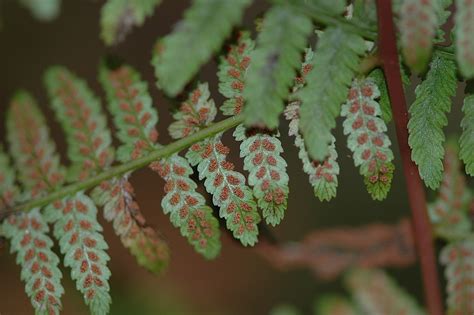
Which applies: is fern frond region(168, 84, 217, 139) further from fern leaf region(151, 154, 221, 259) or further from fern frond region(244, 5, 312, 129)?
fern frond region(244, 5, 312, 129)

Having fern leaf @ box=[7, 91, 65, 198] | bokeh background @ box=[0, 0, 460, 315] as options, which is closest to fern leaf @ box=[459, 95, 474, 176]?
fern leaf @ box=[7, 91, 65, 198]

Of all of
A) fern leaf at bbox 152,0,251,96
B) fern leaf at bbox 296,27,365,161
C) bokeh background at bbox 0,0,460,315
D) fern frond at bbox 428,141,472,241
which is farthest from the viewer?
bokeh background at bbox 0,0,460,315

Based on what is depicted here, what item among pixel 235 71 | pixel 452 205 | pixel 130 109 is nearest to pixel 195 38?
pixel 235 71

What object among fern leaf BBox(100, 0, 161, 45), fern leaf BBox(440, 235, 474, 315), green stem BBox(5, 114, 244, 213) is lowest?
fern leaf BBox(440, 235, 474, 315)

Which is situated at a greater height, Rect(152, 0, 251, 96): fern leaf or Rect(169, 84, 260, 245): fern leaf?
Rect(152, 0, 251, 96): fern leaf

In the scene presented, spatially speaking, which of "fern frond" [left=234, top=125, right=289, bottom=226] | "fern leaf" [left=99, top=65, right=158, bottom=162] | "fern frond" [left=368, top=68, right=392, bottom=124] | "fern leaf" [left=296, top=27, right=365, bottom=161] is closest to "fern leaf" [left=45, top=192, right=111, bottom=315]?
"fern leaf" [left=99, top=65, right=158, bottom=162]

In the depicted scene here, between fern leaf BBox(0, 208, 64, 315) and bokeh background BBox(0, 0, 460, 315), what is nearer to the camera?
fern leaf BBox(0, 208, 64, 315)

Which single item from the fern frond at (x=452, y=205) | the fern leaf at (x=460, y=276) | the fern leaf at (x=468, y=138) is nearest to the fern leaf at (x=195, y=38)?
the fern leaf at (x=468, y=138)

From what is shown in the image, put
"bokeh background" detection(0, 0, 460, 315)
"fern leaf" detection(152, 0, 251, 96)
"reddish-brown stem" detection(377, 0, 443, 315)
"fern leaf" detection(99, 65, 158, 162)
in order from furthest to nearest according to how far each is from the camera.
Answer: "bokeh background" detection(0, 0, 460, 315), "fern leaf" detection(99, 65, 158, 162), "reddish-brown stem" detection(377, 0, 443, 315), "fern leaf" detection(152, 0, 251, 96)
